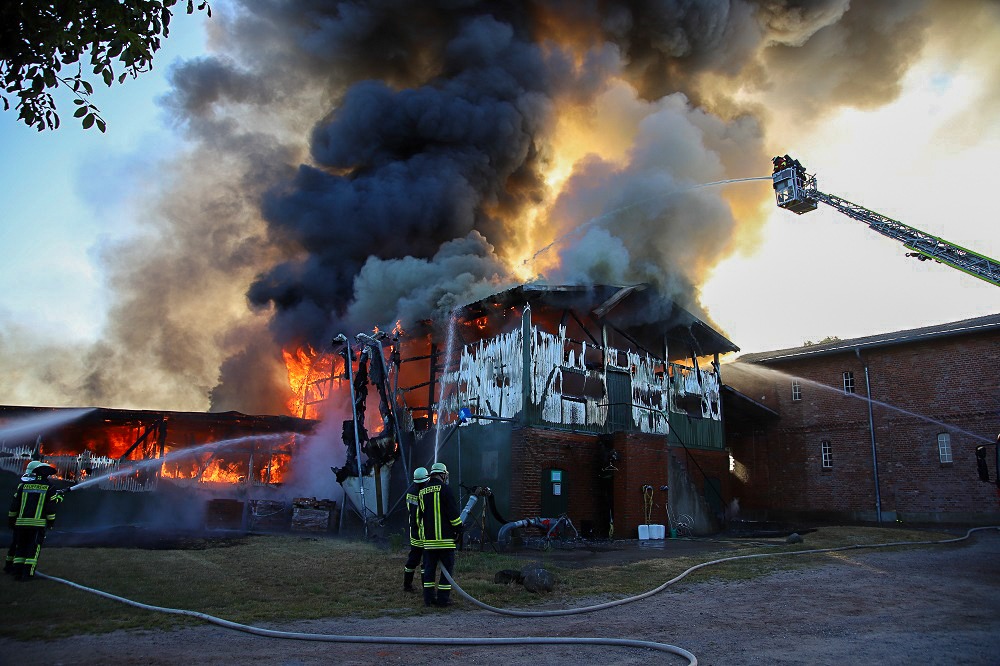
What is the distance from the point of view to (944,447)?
1919 centimetres

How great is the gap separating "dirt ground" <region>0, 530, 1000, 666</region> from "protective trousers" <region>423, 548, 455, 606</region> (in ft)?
0.68

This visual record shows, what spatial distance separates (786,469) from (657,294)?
9.47m

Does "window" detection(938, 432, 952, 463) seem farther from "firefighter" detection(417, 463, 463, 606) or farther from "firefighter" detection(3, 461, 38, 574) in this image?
"firefighter" detection(3, 461, 38, 574)

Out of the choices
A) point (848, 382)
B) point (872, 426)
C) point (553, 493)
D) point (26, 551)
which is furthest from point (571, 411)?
point (848, 382)

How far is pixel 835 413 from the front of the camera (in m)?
21.8

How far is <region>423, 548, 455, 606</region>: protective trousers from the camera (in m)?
6.45

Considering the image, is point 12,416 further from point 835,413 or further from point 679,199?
point 835,413

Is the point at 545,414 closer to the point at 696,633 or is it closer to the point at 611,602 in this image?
the point at 611,602

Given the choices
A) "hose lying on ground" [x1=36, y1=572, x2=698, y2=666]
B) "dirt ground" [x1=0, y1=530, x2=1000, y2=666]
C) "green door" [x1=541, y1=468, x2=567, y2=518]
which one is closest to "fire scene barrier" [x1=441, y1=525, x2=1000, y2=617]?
"dirt ground" [x1=0, y1=530, x2=1000, y2=666]

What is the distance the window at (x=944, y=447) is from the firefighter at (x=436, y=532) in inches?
713

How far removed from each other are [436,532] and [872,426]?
1871 cm

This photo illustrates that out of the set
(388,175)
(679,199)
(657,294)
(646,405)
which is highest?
(388,175)

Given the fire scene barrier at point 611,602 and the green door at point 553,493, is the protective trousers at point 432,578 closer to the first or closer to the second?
the fire scene barrier at point 611,602

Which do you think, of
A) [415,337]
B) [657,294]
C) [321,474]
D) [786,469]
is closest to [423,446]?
[415,337]
